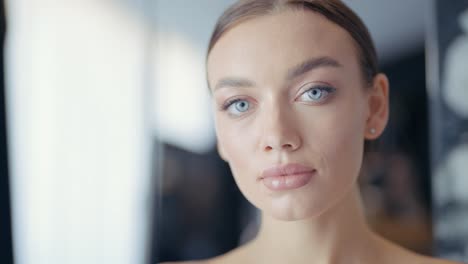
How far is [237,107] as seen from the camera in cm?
102

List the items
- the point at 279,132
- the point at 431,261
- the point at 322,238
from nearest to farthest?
the point at 279,132
the point at 322,238
the point at 431,261

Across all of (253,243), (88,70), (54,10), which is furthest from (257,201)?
(54,10)

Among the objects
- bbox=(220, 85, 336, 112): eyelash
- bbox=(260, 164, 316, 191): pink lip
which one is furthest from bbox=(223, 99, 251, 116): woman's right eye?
bbox=(260, 164, 316, 191): pink lip

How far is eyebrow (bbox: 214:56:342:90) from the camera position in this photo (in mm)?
975

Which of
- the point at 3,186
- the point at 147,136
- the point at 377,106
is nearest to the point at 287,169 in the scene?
the point at 377,106

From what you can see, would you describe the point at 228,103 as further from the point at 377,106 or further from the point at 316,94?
the point at 377,106

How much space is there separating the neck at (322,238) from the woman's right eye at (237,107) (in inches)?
8.6

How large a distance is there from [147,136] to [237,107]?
11.5 inches

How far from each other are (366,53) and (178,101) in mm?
412

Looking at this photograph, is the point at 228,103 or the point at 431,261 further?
the point at 431,261

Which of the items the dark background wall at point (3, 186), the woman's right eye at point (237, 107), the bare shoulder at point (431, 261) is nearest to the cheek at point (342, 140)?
the woman's right eye at point (237, 107)

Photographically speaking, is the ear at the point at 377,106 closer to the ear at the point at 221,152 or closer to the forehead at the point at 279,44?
the forehead at the point at 279,44

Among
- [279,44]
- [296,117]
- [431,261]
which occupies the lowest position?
[431,261]

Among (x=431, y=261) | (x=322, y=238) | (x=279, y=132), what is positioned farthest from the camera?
(x=431, y=261)
